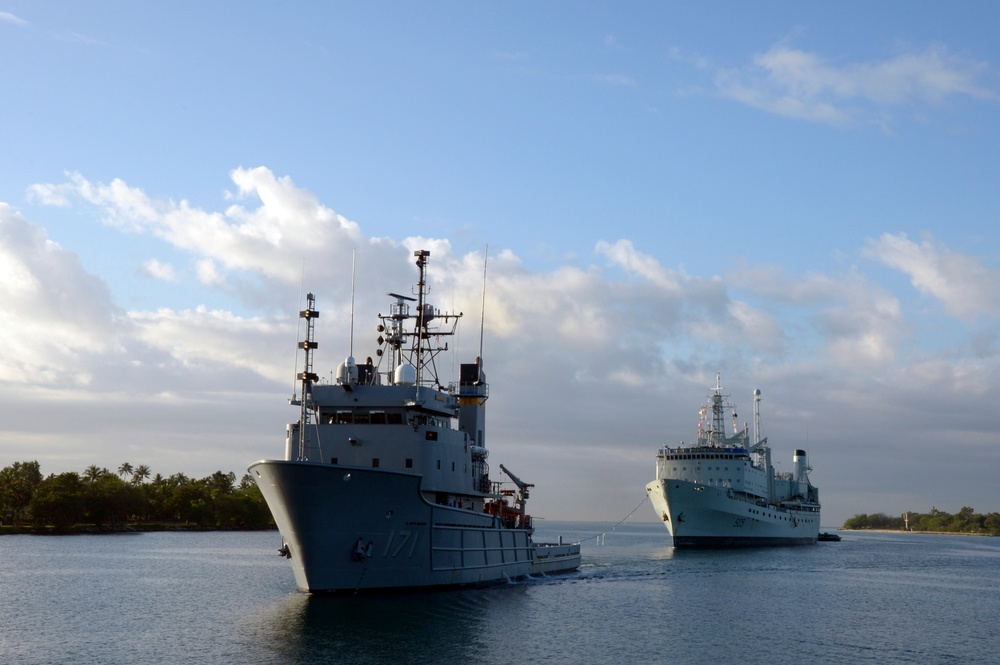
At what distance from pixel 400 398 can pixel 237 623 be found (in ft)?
36.8

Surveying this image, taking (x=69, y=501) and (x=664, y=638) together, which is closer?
(x=664, y=638)

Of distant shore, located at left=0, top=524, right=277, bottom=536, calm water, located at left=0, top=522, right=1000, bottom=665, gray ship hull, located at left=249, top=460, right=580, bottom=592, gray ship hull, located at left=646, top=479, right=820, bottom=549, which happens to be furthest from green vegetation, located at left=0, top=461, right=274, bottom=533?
gray ship hull, located at left=249, top=460, right=580, bottom=592

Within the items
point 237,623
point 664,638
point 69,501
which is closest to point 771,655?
point 664,638

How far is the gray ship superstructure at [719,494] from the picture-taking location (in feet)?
293

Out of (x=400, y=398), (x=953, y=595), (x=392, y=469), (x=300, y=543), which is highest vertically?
(x=400, y=398)

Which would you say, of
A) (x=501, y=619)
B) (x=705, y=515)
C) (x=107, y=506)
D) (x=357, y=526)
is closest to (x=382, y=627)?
(x=357, y=526)

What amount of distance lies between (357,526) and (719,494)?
6039 cm

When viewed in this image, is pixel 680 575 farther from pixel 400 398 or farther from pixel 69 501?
pixel 69 501

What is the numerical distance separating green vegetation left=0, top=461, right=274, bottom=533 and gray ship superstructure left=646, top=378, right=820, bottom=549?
7020 centimetres

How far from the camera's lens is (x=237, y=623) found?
35.0 meters

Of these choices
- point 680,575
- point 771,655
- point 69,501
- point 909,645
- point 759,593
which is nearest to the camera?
point 771,655

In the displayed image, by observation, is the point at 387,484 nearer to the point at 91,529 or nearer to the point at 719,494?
the point at 719,494

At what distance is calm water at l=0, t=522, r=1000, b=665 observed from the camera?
3020 centimetres

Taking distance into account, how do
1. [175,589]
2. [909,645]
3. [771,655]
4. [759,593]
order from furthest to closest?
[759,593]
[175,589]
[909,645]
[771,655]
